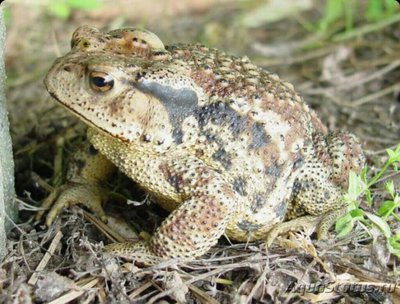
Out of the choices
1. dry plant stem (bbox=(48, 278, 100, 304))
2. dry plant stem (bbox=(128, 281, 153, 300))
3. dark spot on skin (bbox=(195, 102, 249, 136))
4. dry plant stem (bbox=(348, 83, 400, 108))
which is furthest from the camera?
dry plant stem (bbox=(348, 83, 400, 108))

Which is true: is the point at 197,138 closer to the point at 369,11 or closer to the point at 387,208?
the point at 387,208

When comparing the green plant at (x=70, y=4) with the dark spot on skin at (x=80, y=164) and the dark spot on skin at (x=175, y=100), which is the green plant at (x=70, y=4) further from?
the dark spot on skin at (x=175, y=100)

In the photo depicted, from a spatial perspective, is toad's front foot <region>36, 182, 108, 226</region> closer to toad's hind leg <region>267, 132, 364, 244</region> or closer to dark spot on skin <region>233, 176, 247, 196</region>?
dark spot on skin <region>233, 176, 247, 196</region>

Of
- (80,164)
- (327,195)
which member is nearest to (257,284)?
(327,195)

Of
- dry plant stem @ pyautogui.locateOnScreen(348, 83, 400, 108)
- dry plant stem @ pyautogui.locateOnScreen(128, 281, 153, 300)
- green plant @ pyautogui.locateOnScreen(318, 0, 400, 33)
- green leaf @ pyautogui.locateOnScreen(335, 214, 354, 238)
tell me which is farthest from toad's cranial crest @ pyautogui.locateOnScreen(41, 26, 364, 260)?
green plant @ pyautogui.locateOnScreen(318, 0, 400, 33)

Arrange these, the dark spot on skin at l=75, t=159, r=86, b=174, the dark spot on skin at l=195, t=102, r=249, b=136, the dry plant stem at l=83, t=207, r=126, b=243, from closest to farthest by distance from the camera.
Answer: the dark spot on skin at l=195, t=102, r=249, b=136
the dry plant stem at l=83, t=207, r=126, b=243
the dark spot on skin at l=75, t=159, r=86, b=174

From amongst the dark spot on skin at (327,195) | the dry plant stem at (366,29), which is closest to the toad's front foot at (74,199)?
the dark spot on skin at (327,195)

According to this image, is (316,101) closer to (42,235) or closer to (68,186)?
(68,186)

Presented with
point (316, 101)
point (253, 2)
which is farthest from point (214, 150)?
point (253, 2)
